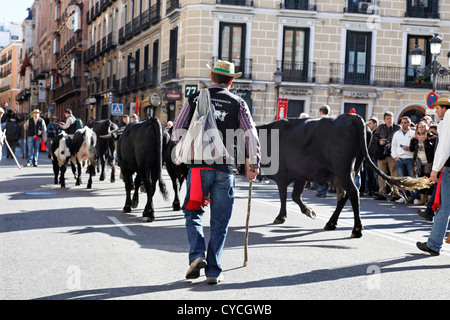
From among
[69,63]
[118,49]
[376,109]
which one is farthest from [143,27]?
[69,63]

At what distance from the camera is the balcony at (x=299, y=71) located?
33500 mm

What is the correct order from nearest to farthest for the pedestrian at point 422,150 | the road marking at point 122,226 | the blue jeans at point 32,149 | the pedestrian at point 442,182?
the pedestrian at point 442,182 < the road marking at point 122,226 < the pedestrian at point 422,150 < the blue jeans at point 32,149

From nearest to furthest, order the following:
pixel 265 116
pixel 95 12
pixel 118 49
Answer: pixel 265 116
pixel 118 49
pixel 95 12

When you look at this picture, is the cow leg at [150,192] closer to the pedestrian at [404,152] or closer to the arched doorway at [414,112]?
the pedestrian at [404,152]

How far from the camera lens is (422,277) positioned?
6703 mm

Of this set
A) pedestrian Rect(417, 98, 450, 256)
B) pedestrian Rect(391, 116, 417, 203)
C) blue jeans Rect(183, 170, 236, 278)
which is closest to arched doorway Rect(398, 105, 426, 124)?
pedestrian Rect(391, 116, 417, 203)

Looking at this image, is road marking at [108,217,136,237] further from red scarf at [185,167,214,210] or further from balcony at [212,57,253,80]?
balcony at [212,57,253,80]

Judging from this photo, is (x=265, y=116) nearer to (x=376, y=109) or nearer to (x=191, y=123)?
(x=376, y=109)

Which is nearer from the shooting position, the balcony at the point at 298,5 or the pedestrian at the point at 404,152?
the pedestrian at the point at 404,152

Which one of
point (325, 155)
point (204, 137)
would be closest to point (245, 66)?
point (325, 155)

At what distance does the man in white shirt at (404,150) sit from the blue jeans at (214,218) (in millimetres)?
10410

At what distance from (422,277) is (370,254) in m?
1.33

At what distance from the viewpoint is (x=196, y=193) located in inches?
240

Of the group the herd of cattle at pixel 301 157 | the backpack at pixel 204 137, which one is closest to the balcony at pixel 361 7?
the herd of cattle at pixel 301 157
